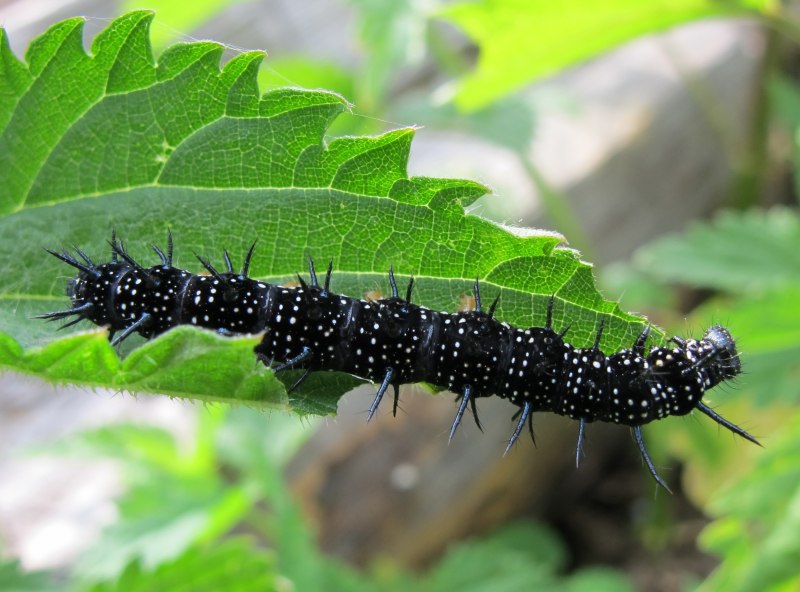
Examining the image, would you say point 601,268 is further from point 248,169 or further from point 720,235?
point 248,169

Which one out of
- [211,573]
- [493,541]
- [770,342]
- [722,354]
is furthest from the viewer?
[493,541]

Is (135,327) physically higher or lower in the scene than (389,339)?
lower

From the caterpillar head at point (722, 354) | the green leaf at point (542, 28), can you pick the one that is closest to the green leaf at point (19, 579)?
the caterpillar head at point (722, 354)

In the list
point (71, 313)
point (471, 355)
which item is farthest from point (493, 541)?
point (71, 313)

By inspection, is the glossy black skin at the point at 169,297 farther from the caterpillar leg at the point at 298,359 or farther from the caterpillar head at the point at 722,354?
the caterpillar head at the point at 722,354

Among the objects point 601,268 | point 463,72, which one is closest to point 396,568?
point 601,268

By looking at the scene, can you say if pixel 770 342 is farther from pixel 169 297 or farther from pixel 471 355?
pixel 169 297
